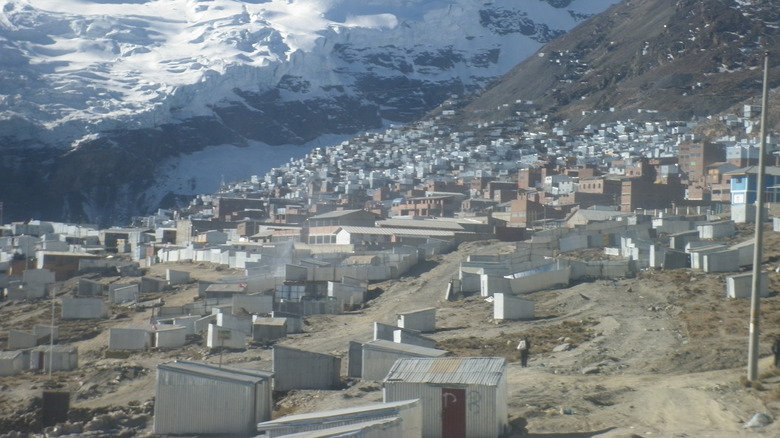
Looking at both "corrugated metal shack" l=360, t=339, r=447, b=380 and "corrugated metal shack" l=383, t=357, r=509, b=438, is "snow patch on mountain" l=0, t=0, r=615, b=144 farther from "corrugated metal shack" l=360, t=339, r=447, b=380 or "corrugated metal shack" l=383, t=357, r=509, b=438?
"corrugated metal shack" l=383, t=357, r=509, b=438

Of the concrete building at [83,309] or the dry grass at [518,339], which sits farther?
the concrete building at [83,309]

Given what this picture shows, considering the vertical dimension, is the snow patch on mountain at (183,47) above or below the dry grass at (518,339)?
above

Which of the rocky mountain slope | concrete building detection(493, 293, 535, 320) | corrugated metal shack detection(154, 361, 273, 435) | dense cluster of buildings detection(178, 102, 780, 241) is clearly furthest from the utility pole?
the rocky mountain slope

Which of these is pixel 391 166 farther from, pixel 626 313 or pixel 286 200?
pixel 626 313

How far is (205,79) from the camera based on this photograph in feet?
388

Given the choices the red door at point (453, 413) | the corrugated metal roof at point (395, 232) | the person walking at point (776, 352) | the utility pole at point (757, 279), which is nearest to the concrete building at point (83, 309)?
the corrugated metal roof at point (395, 232)

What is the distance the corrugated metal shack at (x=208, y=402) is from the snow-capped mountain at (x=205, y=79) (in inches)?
3015

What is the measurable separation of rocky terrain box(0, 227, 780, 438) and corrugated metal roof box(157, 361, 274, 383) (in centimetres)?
58

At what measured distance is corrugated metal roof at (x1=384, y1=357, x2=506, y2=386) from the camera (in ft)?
40.1

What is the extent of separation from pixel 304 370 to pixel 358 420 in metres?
4.45

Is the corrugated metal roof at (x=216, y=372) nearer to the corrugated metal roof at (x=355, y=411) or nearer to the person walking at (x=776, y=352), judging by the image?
the corrugated metal roof at (x=355, y=411)

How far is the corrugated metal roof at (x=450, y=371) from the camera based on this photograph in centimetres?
1221

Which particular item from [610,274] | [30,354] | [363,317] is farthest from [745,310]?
[30,354]

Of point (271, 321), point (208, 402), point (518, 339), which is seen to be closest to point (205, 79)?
point (271, 321)
